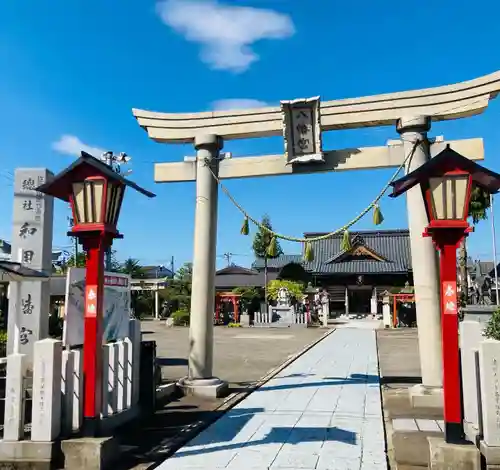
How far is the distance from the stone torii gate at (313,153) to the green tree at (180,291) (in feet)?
88.8

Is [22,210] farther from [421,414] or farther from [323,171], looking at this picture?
[421,414]

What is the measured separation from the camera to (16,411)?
4.96 m

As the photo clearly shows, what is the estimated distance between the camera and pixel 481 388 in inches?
187

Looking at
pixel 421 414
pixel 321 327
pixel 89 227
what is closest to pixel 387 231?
pixel 321 327

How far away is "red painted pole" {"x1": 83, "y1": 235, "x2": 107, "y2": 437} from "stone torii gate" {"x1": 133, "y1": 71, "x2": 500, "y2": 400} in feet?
10.9

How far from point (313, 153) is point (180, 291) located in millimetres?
32391

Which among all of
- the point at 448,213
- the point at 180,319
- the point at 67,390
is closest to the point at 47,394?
the point at 67,390

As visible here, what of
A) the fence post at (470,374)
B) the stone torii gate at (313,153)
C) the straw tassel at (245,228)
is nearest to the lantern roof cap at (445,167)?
the fence post at (470,374)

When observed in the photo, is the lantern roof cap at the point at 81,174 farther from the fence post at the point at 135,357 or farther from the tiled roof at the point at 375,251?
the tiled roof at the point at 375,251

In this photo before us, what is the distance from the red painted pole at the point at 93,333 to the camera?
16.3ft

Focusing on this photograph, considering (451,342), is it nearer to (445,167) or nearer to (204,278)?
(445,167)

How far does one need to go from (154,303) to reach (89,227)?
136 feet

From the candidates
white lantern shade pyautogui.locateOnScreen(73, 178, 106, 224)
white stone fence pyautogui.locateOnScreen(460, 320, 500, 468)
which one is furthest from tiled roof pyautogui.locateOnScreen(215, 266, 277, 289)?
white lantern shade pyautogui.locateOnScreen(73, 178, 106, 224)

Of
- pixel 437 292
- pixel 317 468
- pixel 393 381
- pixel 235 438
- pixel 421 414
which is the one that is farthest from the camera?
pixel 393 381
